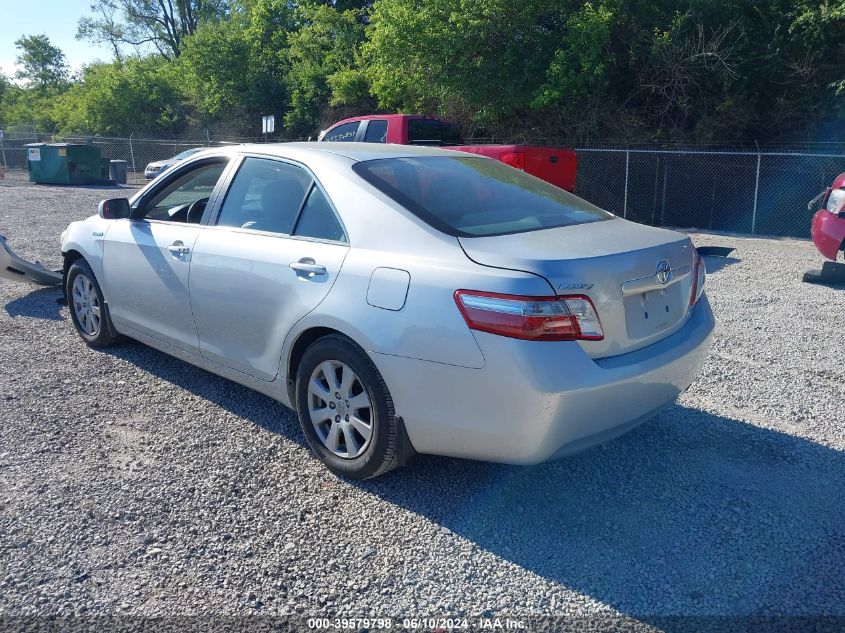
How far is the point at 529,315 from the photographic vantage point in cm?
304

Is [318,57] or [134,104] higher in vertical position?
[318,57]

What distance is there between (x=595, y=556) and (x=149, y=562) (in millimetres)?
1847

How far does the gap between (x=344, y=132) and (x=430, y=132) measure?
165cm

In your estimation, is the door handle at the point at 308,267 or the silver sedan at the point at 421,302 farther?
the door handle at the point at 308,267

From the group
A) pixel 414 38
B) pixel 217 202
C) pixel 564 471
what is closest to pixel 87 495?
pixel 217 202

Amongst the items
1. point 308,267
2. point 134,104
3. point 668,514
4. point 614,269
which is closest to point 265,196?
point 308,267

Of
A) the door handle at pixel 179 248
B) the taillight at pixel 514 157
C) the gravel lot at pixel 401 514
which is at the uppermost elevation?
the taillight at pixel 514 157

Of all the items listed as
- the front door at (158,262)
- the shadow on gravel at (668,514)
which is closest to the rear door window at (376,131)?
the front door at (158,262)

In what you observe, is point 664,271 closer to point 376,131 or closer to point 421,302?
point 421,302

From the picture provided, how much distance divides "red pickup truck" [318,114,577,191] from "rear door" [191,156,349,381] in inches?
263

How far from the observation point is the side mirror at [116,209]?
16.9ft

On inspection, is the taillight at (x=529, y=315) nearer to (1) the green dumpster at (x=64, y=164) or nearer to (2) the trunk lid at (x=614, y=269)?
(2) the trunk lid at (x=614, y=269)

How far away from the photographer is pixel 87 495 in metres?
3.61

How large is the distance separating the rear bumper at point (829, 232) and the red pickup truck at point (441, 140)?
3.95 m
